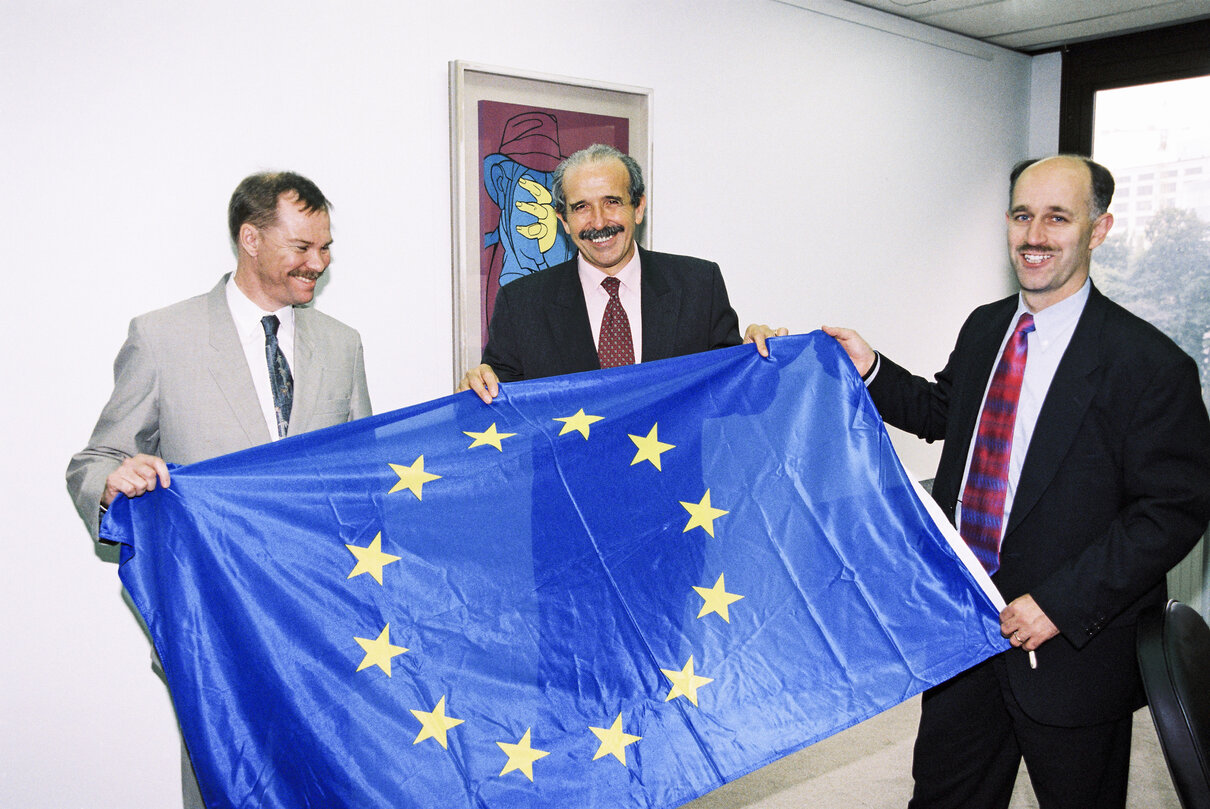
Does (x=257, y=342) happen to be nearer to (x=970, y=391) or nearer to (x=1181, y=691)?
(x=970, y=391)

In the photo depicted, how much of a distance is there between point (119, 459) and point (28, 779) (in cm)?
97

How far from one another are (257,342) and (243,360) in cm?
7

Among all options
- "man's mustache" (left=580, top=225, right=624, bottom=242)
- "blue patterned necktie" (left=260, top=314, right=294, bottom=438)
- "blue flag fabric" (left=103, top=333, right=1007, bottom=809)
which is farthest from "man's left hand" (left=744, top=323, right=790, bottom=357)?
"blue patterned necktie" (left=260, top=314, right=294, bottom=438)

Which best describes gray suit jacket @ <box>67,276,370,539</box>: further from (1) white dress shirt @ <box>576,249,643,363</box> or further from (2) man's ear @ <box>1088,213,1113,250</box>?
(2) man's ear @ <box>1088,213,1113,250</box>

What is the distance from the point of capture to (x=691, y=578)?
1838 millimetres

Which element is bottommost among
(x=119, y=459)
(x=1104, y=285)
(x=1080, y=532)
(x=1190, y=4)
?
(x=1080, y=532)

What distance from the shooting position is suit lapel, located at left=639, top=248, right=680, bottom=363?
218 cm

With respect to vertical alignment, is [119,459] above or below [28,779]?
above

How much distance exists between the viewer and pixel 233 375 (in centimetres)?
197

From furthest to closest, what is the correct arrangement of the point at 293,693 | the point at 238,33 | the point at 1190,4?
the point at 1190,4, the point at 238,33, the point at 293,693

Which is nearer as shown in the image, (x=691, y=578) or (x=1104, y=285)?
(x=691, y=578)

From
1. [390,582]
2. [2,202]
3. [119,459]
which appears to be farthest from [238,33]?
[390,582]

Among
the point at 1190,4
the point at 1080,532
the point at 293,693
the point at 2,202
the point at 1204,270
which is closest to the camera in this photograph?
the point at 293,693

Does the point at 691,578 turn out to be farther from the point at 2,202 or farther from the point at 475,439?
the point at 2,202
